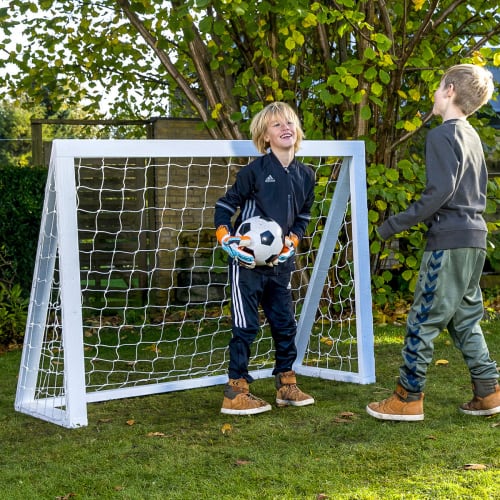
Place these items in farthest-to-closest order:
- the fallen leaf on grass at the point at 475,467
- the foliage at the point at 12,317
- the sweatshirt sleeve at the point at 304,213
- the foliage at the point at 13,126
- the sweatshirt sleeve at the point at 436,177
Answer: the foliage at the point at 13,126, the foliage at the point at 12,317, the sweatshirt sleeve at the point at 304,213, the sweatshirt sleeve at the point at 436,177, the fallen leaf on grass at the point at 475,467

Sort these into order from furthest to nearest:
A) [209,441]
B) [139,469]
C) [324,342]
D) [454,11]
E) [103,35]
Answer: [103,35] < [454,11] < [324,342] < [209,441] < [139,469]

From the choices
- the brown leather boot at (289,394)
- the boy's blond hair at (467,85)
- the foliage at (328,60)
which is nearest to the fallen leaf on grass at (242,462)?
the brown leather boot at (289,394)

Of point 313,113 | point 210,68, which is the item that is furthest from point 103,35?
point 313,113

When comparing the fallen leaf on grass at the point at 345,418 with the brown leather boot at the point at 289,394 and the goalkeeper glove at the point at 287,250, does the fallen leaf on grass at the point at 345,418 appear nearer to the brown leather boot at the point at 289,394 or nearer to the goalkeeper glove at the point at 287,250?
the brown leather boot at the point at 289,394

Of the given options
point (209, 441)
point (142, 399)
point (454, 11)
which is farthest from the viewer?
point (454, 11)

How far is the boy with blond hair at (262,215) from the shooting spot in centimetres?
434

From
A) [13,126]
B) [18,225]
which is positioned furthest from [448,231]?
[13,126]

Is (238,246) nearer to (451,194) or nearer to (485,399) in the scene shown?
(451,194)

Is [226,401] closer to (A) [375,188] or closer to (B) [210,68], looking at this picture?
(A) [375,188]

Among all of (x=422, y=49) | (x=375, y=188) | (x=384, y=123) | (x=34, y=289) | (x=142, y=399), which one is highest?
(x=422, y=49)

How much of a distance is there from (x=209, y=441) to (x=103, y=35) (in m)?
5.44

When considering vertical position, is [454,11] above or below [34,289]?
above

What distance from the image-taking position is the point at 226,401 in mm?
4426

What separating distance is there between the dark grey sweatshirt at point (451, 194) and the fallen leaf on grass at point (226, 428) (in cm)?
117
